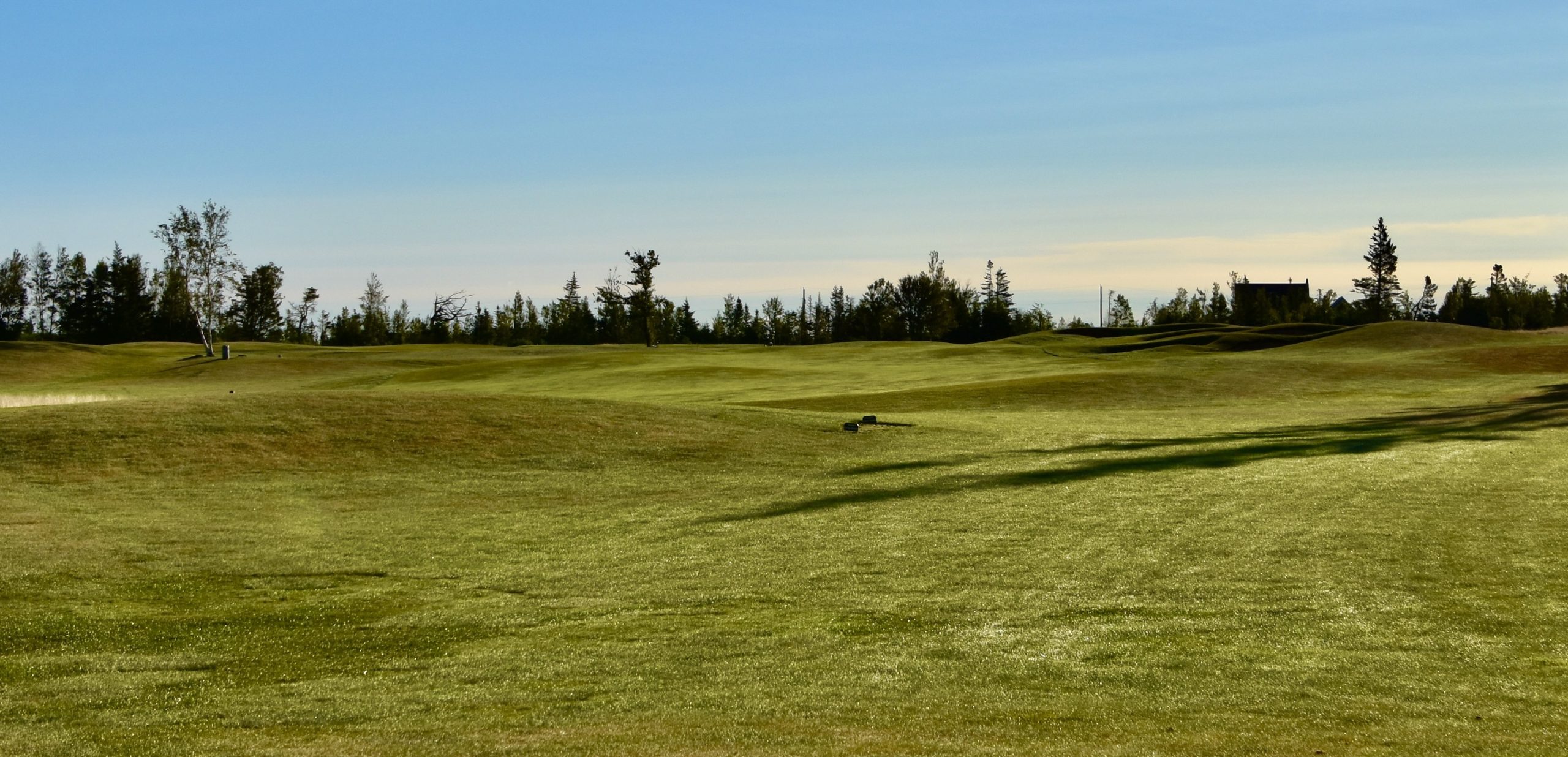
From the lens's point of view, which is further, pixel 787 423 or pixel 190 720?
pixel 787 423

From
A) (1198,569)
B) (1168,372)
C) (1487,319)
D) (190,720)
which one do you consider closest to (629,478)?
(1198,569)

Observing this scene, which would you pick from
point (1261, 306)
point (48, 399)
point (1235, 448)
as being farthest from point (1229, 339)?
point (48, 399)

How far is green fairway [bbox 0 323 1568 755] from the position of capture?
32.2 feet

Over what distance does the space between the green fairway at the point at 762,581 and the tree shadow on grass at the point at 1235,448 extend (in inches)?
8.0

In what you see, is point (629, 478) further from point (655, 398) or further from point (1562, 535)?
point (655, 398)

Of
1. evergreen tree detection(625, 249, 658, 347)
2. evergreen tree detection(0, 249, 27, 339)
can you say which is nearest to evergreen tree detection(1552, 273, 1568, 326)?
evergreen tree detection(625, 249, 658, 347)

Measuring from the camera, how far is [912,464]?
26.5m

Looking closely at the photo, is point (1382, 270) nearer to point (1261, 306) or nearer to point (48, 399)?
point (1261, 306)

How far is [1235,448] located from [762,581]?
16.5 meters

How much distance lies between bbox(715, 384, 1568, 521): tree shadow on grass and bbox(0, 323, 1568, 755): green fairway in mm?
202

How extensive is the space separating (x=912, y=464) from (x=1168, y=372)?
26.2 metres

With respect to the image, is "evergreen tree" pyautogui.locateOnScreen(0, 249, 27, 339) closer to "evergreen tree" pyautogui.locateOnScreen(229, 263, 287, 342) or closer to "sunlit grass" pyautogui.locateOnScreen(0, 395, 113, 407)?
"evergreen tree" pyautogui.locateOnScreen(229, 263, 287, 342)

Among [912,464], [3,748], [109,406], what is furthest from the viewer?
[109,406]

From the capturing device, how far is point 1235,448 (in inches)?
1110
